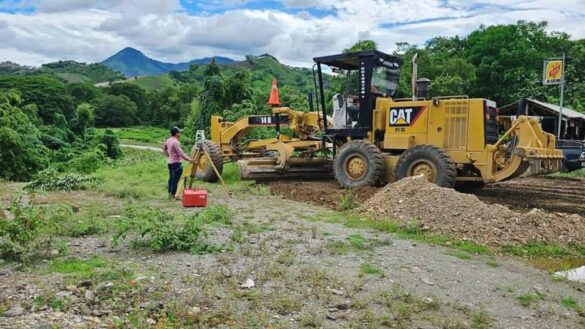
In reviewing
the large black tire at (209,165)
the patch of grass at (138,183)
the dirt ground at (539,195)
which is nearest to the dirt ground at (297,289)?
the dirt ground at (539,195)

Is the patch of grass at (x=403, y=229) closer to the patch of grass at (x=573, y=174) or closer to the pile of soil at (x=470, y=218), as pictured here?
the pile of soil at (x=470, y=218)

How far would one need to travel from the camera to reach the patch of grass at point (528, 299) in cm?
539

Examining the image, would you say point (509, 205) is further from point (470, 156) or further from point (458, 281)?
point (458, 281)

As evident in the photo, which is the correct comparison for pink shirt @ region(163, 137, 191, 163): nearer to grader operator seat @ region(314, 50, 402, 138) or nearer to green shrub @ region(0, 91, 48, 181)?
grader operator seat @ region(314, 50, 402, 138)

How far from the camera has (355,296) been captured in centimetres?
537

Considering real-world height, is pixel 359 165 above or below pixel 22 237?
above

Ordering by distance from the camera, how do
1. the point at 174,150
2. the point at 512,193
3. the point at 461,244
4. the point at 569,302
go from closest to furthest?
the point at 569,302 → the point at 461,244 → the point at 174,150 → the point at 512,193

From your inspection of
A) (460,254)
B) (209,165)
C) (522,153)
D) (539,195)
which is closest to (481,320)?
(460,254)

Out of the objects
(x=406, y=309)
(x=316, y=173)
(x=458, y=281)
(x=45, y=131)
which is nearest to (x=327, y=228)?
(x=458, y=281)

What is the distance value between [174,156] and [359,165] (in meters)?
4.03

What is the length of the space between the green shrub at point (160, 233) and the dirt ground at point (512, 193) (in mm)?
4064

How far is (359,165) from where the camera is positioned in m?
12.3

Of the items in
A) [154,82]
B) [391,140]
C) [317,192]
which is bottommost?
[317,192]

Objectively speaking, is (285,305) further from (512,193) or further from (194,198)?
(512,193)
